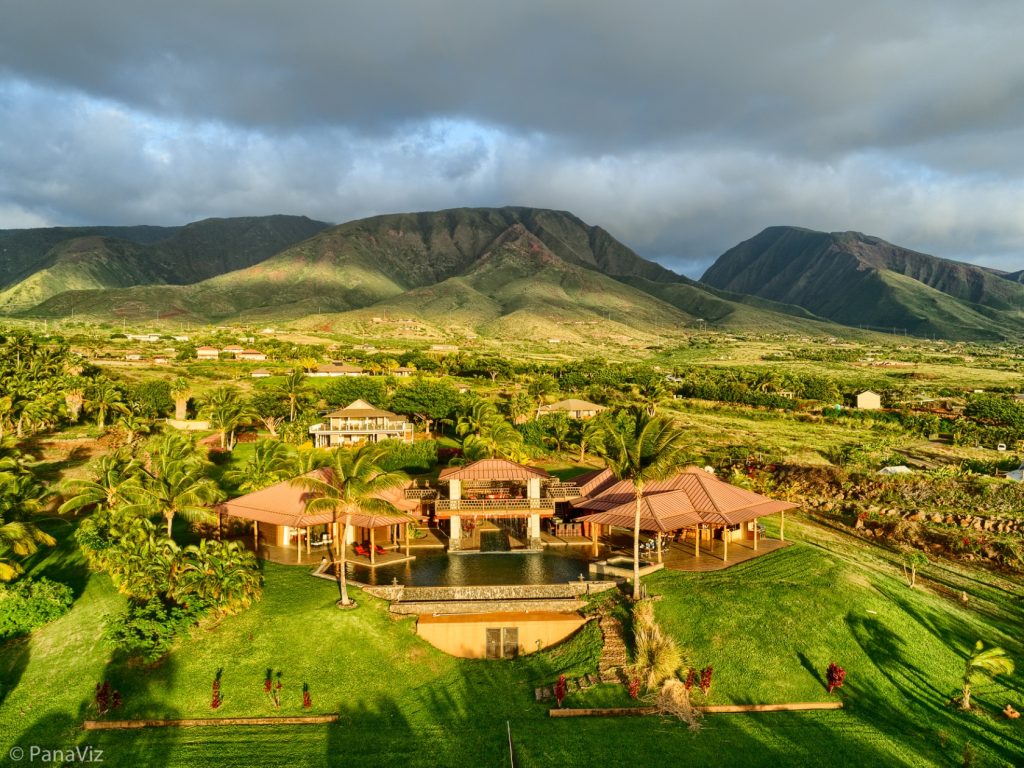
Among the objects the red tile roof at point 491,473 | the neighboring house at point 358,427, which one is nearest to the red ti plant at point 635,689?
the red tile roof at point 491,473

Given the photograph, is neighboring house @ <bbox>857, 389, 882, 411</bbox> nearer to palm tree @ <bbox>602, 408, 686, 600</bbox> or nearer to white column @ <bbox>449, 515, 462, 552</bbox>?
palm tree @ <bbox>602, 408, 686, 600</bbox>

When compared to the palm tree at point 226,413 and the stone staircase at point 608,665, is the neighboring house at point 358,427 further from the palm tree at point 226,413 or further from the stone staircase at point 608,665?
the stone staircase at point 608,665

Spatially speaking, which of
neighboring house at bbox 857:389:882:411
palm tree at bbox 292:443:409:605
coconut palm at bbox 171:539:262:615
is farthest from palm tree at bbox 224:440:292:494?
neighboring house at bbox 857:389:882:411

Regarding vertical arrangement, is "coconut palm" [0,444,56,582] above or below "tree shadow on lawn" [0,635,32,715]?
above

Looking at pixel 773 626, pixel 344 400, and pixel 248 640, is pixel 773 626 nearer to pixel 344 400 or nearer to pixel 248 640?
pixel 248 640

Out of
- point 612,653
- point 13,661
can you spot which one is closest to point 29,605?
point 13,661
